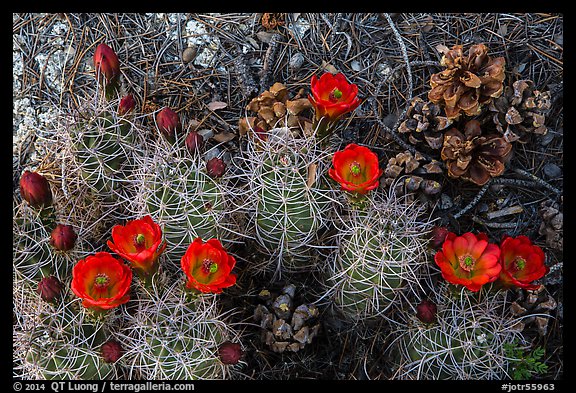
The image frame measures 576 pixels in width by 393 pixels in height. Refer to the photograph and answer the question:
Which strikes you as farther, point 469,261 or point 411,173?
point 411,173

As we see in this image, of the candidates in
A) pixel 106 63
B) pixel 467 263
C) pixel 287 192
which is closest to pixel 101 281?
pixel 287 192

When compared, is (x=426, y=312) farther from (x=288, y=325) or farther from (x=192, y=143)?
(x=192, y=143)

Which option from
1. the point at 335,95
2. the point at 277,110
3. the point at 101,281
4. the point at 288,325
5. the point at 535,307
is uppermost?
the point at 335,95

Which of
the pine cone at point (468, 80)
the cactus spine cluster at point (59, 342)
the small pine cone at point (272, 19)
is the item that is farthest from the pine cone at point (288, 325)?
the small pine cone at point (272, 19)

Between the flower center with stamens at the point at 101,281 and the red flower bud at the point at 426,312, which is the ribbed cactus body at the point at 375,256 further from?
the flower center with stamens at the point at 101,281

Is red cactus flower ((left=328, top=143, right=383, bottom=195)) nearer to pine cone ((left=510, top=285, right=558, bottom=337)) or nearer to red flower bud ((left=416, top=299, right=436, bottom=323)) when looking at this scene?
red flower bud ((left=416, top=299, right=436, bottom=323))
